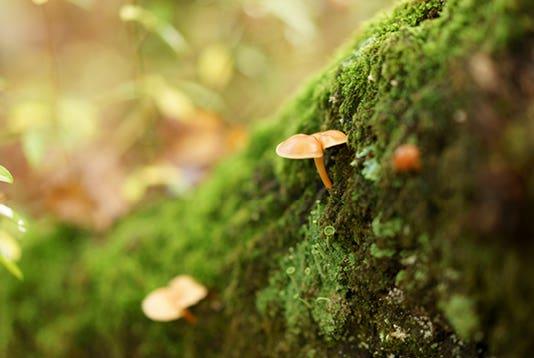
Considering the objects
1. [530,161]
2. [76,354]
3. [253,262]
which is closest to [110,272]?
[76,354]

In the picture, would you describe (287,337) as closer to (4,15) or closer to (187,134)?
(187,134)

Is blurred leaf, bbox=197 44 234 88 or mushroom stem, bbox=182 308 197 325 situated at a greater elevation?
blurred leaf, bbox=197 44 234 88

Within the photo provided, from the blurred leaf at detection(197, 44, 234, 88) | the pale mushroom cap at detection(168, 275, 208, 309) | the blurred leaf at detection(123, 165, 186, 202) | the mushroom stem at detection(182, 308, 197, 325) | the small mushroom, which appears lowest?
the small mushroom

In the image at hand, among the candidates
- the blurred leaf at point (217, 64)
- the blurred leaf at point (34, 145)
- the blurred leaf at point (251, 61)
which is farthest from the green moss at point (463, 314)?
the blurred leaf at point (251, 61)

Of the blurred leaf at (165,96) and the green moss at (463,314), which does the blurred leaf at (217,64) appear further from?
the green moss at (463,314)

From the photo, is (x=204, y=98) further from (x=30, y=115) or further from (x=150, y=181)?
(x=30, y=115)

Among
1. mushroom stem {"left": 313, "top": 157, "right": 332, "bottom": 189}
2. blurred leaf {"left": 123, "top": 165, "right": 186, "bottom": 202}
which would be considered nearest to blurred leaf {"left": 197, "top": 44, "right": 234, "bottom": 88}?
blurred leaf {"left": 123, "top": 165, "right": 186, "bottom": 202}

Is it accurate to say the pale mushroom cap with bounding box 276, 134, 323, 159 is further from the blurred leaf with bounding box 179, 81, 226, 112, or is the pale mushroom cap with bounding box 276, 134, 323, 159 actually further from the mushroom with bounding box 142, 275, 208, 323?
the blurred leaf with bounding box 179, 81, 226, 112
